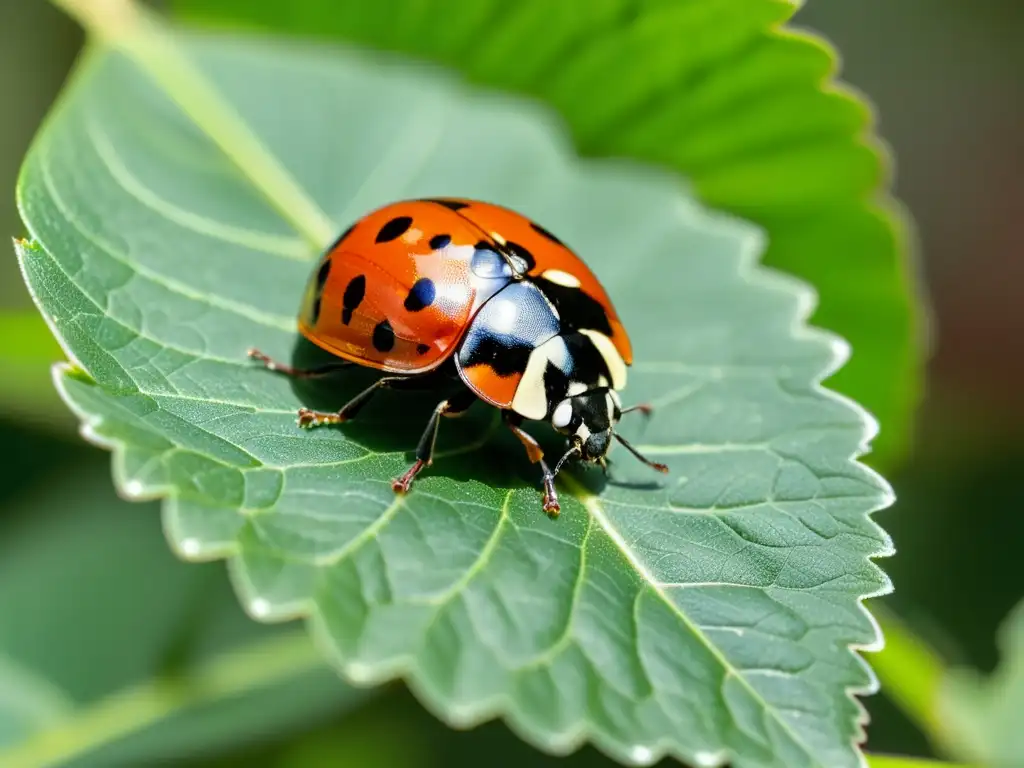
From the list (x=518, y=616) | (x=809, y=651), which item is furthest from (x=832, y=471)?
(x=518, y=616)

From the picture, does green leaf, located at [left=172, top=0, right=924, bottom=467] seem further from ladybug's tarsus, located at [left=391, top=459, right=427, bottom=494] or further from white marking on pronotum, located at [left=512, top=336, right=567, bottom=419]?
ladybug's tarsus, located at [left=391, top=459, right=427, bottom=494]

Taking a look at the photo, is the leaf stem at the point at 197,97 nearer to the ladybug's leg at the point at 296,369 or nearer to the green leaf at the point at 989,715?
the ladybug's leg at the point at 296,369

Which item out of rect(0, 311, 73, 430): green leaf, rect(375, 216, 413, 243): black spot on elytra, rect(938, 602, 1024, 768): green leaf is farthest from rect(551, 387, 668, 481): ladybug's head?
rect(0, 311, 73, 430): green leaf

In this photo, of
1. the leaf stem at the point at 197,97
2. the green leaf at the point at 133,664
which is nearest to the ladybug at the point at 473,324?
the leaf stem at the point at 197,97

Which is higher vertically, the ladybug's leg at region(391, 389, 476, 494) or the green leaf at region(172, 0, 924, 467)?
the green leaf at region(172, 0, 924, 467)

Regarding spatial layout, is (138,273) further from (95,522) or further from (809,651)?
(95,522)

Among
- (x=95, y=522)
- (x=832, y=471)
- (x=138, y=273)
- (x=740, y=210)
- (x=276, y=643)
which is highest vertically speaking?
(x=740, y=210)

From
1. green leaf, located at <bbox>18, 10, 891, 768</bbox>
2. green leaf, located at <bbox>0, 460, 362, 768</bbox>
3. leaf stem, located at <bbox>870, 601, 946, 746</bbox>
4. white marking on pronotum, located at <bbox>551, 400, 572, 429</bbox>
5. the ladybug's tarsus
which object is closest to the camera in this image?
green leaf, located at <bbox>18, 10, 891, 768</bbox>
